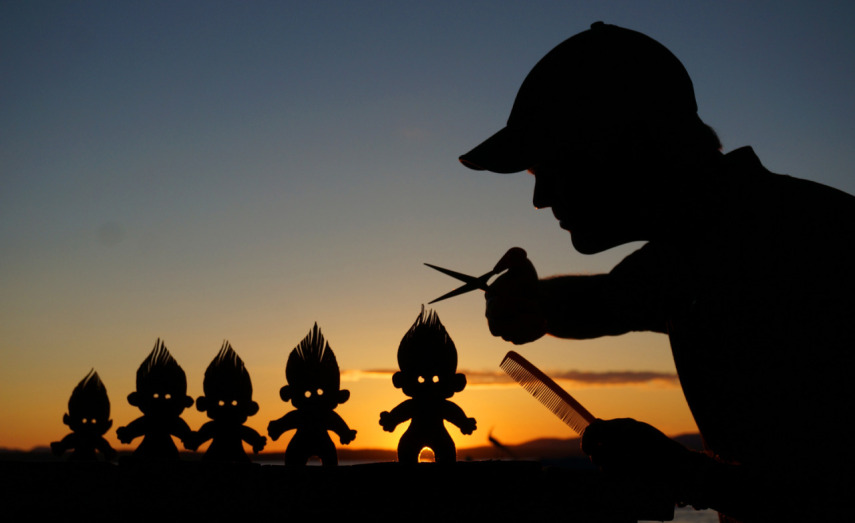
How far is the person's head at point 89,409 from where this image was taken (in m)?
5.28

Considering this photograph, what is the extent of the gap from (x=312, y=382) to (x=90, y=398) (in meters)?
2.10

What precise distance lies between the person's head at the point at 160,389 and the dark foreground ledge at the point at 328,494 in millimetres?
1410

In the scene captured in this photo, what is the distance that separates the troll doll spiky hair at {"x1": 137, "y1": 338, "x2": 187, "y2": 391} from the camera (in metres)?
4.91

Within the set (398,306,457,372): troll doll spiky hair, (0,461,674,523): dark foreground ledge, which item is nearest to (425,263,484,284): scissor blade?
(398,306,457,372): troll doll spiky hair

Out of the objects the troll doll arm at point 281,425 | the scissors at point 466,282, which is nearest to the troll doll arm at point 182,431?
the troll doll arm at point 281,425

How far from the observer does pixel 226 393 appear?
15.5ft

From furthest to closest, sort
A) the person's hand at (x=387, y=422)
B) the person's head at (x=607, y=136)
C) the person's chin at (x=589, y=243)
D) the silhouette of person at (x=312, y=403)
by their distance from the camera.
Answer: the silhouette of person at (x=312, y=403) → the person's hand at (x=387, y=422) → the person's chin at (x=589, y=243) → the person's head at (x=607, y=136)

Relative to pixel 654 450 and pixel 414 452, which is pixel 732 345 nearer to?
pixel 654 450

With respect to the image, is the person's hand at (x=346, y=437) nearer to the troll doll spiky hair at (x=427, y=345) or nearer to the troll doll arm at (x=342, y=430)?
the troll doll arm at (x=342, y=430)

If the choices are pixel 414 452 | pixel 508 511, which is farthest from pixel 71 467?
pixel 508 511

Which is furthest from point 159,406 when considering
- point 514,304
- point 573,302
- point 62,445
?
point 573,302

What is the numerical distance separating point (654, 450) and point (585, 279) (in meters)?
1.65

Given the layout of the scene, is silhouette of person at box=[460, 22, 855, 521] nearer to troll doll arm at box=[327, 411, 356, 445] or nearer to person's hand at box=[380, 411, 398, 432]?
person's hand at box=[380, 411, 398, 432]

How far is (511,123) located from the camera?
3535 mm
